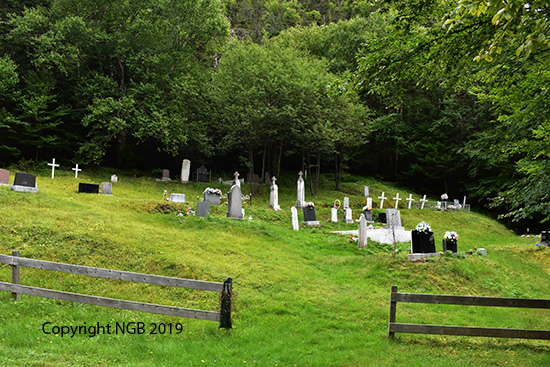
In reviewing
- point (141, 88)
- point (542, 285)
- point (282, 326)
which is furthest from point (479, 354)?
point (141, 88)

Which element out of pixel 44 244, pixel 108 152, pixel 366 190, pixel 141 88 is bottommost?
pixel 44 244

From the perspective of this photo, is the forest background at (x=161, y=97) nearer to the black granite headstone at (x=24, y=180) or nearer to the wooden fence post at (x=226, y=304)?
the black granite headstone at (x=24, y=180)

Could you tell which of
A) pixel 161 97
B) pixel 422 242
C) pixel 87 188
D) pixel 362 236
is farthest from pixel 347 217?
pixel 161 97

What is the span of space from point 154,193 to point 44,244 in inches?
580

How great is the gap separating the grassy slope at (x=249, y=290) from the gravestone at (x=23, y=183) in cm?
49

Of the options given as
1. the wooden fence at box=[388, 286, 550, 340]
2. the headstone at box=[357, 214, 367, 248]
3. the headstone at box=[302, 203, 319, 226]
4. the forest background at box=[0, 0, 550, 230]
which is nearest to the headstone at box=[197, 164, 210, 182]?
the forest background at box=[0, 0, 550, 230]

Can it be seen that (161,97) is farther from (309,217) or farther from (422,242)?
(422,242)

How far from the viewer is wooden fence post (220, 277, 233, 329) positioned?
6473mm

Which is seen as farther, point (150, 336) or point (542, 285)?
point (542, 285)

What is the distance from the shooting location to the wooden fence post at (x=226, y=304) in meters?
6.47

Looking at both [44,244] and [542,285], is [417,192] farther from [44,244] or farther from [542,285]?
[44,244]

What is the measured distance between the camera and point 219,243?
13227 mm

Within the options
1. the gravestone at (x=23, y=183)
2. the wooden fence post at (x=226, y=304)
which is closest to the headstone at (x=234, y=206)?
the gravestone at (x=23, y=183)

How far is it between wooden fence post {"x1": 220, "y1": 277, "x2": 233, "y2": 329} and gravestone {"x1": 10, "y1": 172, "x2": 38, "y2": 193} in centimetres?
1348
